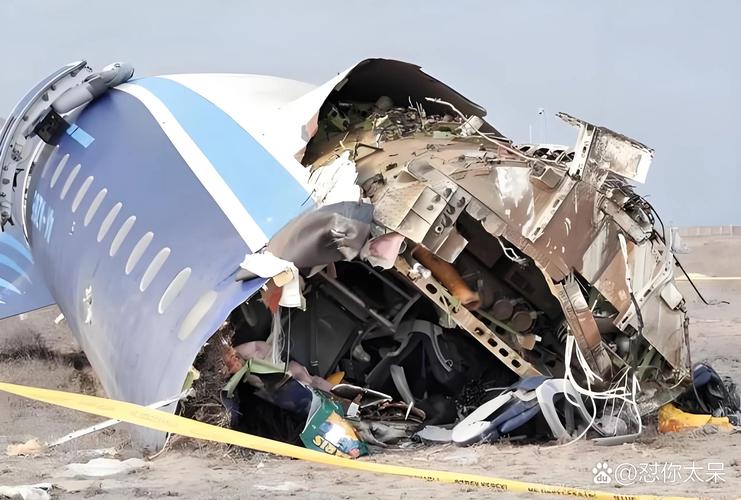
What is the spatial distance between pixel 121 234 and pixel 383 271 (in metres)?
2.63

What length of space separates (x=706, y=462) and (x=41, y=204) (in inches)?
351

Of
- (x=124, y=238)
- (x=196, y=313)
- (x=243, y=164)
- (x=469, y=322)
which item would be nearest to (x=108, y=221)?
(x=124, y=238)

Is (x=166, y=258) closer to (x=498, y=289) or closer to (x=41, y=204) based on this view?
(x=498, y=289)

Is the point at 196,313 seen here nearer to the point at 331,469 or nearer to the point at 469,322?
the point at 331,469

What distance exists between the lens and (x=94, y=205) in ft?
36.9

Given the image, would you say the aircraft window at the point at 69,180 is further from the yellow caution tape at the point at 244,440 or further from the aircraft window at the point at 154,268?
the yellow caution tape at the point at 244,440

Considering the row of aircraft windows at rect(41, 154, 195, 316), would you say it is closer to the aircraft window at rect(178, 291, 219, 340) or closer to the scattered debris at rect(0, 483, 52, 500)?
the aircraft window at rect(178, 291, 219, 340)

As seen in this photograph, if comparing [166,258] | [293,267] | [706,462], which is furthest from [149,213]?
[706,462]

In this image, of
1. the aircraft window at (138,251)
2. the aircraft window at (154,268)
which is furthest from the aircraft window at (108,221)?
the aircraft window at (154,268)

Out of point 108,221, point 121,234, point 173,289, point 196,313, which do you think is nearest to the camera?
point 196,313

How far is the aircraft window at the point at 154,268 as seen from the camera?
9.23m

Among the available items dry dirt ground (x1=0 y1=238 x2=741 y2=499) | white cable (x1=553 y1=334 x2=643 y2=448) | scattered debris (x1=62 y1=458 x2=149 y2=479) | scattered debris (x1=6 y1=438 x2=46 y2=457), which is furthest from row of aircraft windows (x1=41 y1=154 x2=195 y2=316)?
white cable (x1=553 y1=334 x2=643 y2=448)

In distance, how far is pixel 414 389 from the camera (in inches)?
404

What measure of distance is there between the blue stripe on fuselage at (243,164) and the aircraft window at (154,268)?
2.76ft
